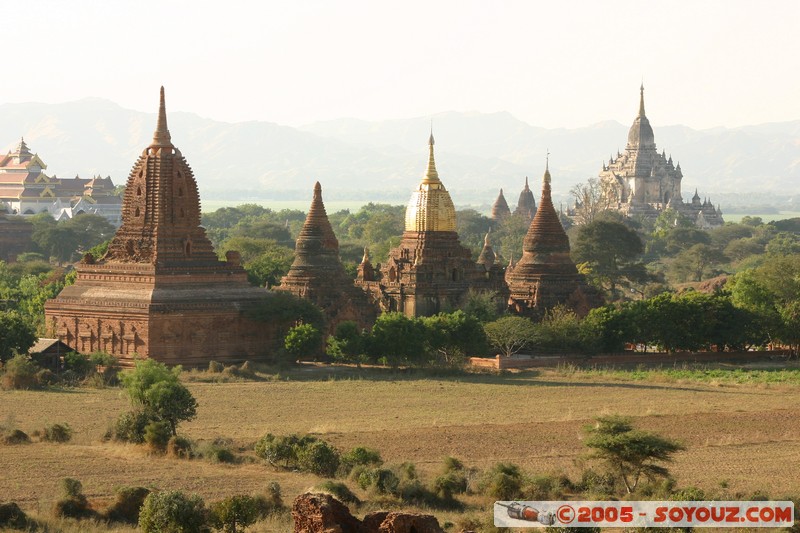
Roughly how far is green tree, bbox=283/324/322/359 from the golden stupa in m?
12.0

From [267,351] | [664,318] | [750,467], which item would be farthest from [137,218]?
[750,467]

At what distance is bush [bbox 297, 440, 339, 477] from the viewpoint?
3419 cm

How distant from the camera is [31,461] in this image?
35000 mm

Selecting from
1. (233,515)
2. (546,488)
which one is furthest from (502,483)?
(233,515)

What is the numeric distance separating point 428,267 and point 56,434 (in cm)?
2892

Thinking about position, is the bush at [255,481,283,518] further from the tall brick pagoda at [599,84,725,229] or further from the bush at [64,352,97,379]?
the tall brick pagoda at [599,84,725,229]

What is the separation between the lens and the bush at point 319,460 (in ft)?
112

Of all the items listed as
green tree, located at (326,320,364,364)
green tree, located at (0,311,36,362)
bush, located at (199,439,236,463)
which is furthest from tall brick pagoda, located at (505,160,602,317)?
bush, located at (199,439,236,463)

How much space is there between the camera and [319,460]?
34.2 m

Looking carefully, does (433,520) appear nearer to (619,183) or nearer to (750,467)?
(750,467)

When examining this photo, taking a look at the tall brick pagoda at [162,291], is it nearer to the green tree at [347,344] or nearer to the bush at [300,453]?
the green tree at [347,344]

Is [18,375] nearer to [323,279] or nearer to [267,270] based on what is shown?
[323,279]

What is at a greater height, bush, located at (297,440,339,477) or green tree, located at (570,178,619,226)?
green tree, located at (570,178,619,226)

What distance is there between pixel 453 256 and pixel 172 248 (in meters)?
13.9
